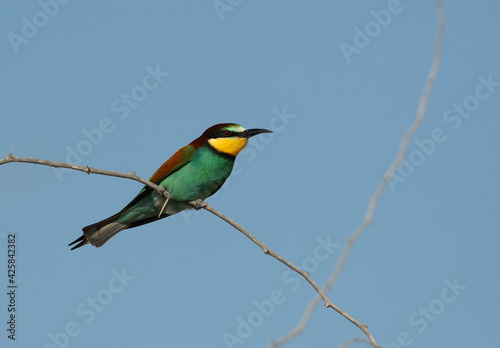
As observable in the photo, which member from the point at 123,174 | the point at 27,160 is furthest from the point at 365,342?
the point at 27,160

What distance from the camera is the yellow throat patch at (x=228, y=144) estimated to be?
470cm

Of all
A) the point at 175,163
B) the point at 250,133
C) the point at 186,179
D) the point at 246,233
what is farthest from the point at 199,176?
the point at 246,233

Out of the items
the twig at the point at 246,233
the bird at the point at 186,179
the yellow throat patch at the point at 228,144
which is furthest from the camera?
the yellow throat patch at the point at 228,144

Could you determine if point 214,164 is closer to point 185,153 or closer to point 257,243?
point 185,153

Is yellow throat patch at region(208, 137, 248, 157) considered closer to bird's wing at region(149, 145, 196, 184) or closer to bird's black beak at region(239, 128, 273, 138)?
bird's black beak at region(239, 128, 273, 138)

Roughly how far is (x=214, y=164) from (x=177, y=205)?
0.44 m

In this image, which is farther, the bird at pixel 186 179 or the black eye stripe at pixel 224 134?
the black eye stripe at pixel 224 134

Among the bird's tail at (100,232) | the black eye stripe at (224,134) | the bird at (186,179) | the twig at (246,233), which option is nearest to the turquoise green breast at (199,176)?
the bird at (186,179)

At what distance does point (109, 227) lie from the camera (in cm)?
467

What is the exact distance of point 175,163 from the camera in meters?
4.71

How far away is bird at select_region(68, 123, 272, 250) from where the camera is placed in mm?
4590

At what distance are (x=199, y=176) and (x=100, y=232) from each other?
879 mm

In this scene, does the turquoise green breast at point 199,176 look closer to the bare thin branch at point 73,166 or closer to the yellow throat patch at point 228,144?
the yellow throat patch at point 228,144

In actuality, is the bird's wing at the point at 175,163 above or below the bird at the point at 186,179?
above
